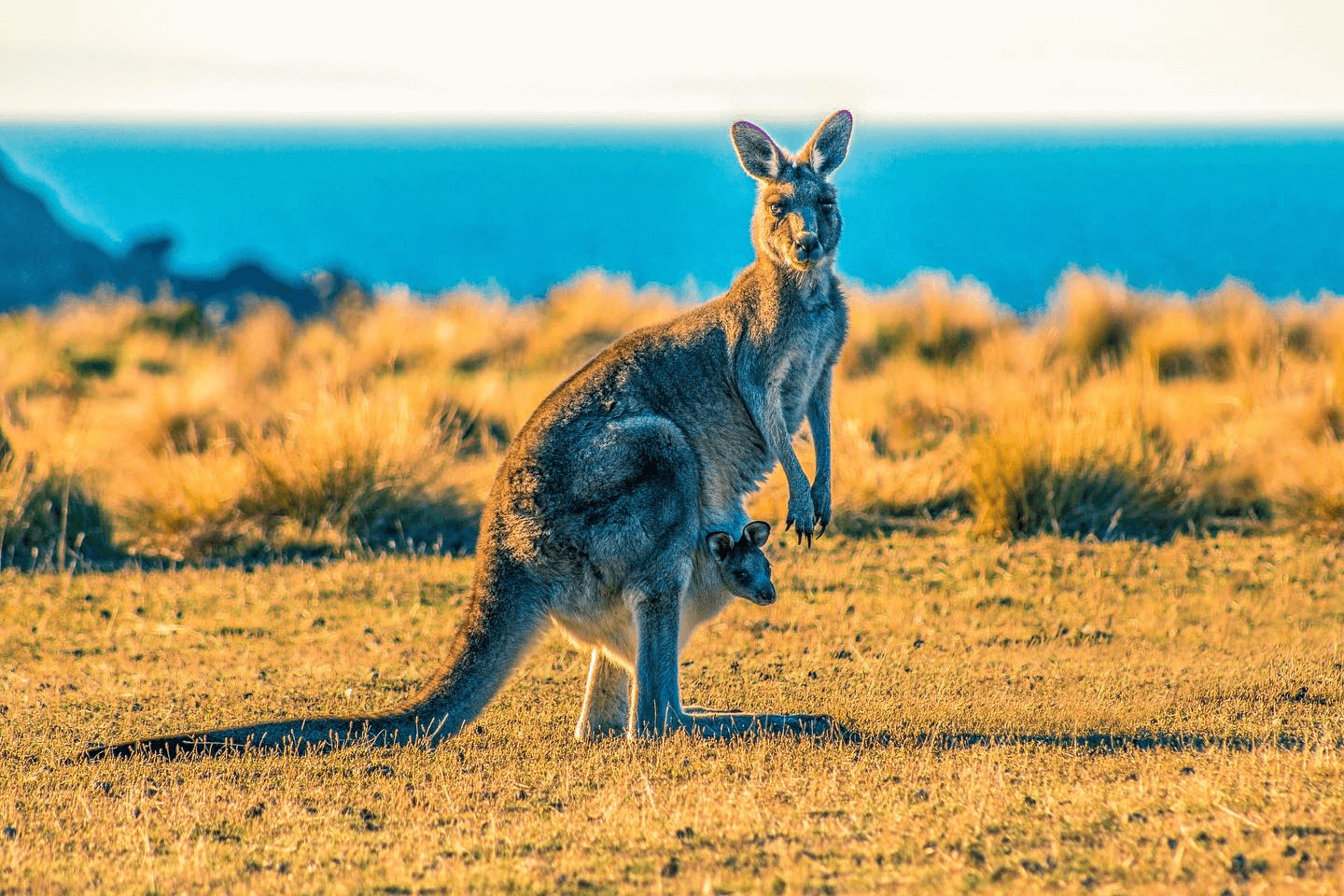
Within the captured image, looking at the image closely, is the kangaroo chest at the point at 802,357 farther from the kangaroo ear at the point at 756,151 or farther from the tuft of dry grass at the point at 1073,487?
the tuft of dry grass at the point at 1073,487

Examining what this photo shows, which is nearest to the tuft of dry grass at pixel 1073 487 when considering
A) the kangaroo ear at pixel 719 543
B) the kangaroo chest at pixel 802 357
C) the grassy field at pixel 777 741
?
the grassy field at pixel 777 741

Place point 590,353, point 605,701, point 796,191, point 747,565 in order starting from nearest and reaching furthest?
point 747,565, point 605,701, point 796,191, point 590,353

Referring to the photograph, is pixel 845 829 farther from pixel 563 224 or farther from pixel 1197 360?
pixel 563 224

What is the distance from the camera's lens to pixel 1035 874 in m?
4.18

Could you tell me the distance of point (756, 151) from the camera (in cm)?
660

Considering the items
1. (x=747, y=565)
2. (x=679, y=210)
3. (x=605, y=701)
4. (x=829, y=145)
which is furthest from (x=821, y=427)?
(x=679, y=210)

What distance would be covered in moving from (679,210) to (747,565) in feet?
349

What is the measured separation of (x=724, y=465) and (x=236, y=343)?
15.7 metres

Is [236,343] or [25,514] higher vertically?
[236,343]

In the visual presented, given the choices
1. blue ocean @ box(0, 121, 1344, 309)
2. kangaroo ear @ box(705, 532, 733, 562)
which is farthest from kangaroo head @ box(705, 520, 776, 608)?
blue ocean @ box(0, 121, 1344, 309)

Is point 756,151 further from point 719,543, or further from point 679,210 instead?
point 679,210

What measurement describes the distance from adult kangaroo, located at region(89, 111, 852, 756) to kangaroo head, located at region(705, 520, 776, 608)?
0.06 metres

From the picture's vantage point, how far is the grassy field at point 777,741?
174 inches

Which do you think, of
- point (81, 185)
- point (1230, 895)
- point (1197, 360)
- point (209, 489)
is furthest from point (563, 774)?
point (81, 185)
